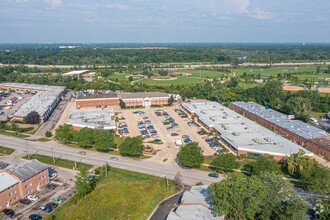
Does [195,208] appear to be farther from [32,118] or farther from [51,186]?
[32,118]

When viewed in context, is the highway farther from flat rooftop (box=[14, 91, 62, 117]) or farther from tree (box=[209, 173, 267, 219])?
flat rooftop (box=[14, 91, 62, 117])

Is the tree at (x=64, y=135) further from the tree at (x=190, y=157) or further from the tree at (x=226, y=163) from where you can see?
the tree at (x=226, y=163)

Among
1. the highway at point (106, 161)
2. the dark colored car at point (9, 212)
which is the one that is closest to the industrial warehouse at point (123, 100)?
the highway at point (106, 161)

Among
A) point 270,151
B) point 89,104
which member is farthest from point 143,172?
point 89,104

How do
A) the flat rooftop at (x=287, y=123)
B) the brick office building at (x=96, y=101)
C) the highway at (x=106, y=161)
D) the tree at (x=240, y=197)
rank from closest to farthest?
the tree at (x=240, y=197)
the highway at (x=106, y=161)
the flat rooftop at (x=287, y=123)
the brick office building at (x=96, y=101)

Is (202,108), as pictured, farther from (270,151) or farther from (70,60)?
(70,60)
